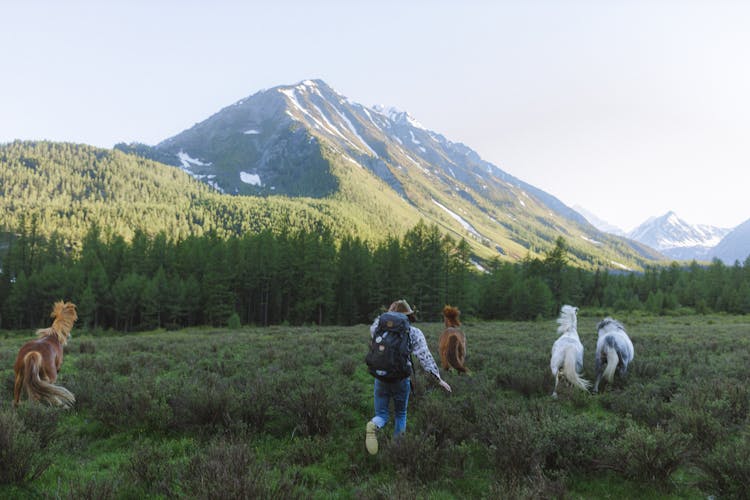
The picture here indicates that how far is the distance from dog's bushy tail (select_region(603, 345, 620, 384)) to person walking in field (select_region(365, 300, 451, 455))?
16.3 ft

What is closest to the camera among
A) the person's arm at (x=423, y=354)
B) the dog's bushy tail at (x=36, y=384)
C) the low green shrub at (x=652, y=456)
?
the low green shrub at (x=652, y=456)

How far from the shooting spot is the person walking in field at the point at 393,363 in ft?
16.7

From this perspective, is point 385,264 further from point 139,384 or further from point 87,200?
point 87,200

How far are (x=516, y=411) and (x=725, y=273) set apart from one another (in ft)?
304

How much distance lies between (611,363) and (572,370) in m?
1.16

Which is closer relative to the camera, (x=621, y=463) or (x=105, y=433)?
(x=621, y=463)

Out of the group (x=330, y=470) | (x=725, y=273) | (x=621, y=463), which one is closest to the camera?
(x=621, y=463)

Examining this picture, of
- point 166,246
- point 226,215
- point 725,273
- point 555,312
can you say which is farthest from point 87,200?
point 725,273

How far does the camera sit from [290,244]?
164ft

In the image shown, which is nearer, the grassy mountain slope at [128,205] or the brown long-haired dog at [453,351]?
the brown long-haired dog at [453,351]

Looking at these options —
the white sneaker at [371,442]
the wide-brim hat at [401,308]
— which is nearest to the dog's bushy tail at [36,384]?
the white sneaker at [371,442]

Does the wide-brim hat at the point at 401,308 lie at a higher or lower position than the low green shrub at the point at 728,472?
higher

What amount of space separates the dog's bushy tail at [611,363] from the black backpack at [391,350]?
17.8 ft

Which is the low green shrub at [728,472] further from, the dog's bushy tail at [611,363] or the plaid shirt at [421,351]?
the dog's bushy tail at [611,363]
